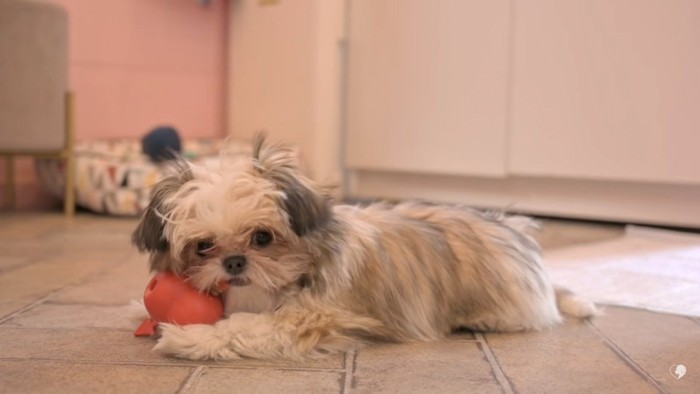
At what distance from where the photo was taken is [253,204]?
70.5 inches

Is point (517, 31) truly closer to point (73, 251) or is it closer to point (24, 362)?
point (73, 251)

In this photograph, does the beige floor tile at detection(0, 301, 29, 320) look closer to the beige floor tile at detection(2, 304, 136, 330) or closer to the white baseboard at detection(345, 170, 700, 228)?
the beige floor tile at detection(2, 304, 136, 330)

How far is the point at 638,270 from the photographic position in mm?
3283

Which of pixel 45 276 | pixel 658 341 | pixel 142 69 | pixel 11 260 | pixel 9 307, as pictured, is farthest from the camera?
pixel 142 69

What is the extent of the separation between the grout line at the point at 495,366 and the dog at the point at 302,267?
0.26ft

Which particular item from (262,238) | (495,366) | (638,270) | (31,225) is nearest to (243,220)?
(262,238)

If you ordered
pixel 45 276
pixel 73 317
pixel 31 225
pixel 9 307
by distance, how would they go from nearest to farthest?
pixel 73 317 < pixel 9 307 < pixel 45 276 < pixel 31 225

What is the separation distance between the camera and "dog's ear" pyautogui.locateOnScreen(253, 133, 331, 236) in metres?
1.82

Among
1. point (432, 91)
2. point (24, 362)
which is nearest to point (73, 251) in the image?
point (24, 362)

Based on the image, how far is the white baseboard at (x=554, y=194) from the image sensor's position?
4.52m

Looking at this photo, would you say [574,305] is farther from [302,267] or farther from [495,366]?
[302,267]

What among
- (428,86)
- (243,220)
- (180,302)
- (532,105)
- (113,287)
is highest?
(428,86)

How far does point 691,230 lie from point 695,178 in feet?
1.52

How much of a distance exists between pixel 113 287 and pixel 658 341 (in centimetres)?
179
